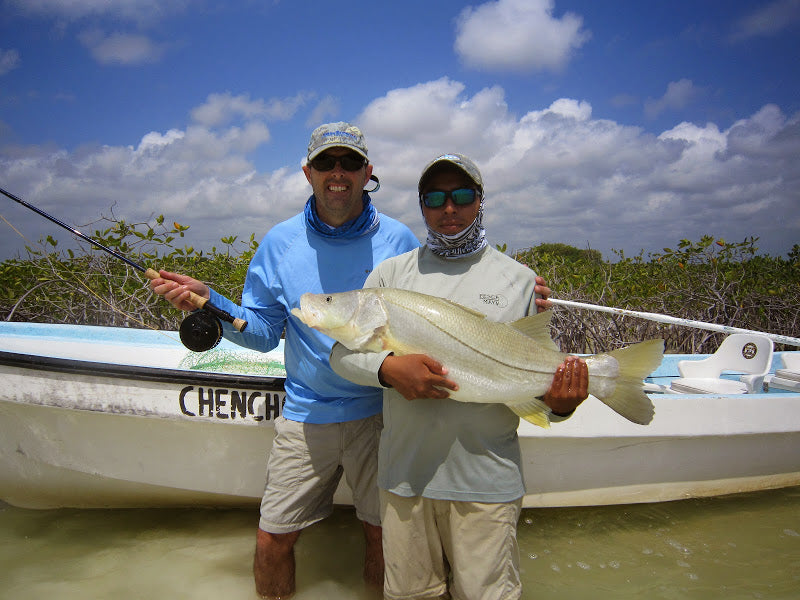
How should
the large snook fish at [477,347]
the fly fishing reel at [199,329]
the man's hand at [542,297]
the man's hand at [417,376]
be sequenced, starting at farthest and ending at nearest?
the fly fishing reel at [199,329] < the man's hand at [542,297] < the large snook fish at [477,347] < the man's hand at [417,376]

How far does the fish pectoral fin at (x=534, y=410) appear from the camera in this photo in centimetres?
222

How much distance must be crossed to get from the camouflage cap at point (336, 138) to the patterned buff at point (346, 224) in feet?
1.00

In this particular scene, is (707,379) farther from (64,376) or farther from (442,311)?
(64,376)

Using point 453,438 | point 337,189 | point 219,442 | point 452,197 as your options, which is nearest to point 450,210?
point 452,197

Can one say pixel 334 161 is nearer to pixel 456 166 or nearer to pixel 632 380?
pixel 456 166

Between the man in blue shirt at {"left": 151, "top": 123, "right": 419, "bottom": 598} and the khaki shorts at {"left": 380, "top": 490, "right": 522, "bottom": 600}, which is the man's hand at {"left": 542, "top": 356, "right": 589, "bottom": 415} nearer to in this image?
the khaki shorts at {"left": 380, "top": 490, "right": 522, "bottom": 600}

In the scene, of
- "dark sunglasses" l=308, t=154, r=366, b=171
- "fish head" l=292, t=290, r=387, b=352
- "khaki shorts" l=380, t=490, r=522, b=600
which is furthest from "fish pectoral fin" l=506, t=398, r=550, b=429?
"dark sunglasses" l=308, t=154, r=366, b=171

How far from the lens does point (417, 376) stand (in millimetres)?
2047

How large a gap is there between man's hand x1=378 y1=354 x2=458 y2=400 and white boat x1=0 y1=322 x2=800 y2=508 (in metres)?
1.69

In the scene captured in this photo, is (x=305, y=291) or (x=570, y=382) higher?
(x=305, y=291)

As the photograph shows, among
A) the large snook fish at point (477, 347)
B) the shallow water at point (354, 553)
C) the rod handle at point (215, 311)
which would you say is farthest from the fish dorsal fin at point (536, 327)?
the shallow water at point (354, 553)

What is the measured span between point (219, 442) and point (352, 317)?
91.6 inches

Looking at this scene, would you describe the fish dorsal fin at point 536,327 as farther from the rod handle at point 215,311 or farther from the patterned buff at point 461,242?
the rod handle at point 215,311

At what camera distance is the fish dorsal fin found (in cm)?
224
